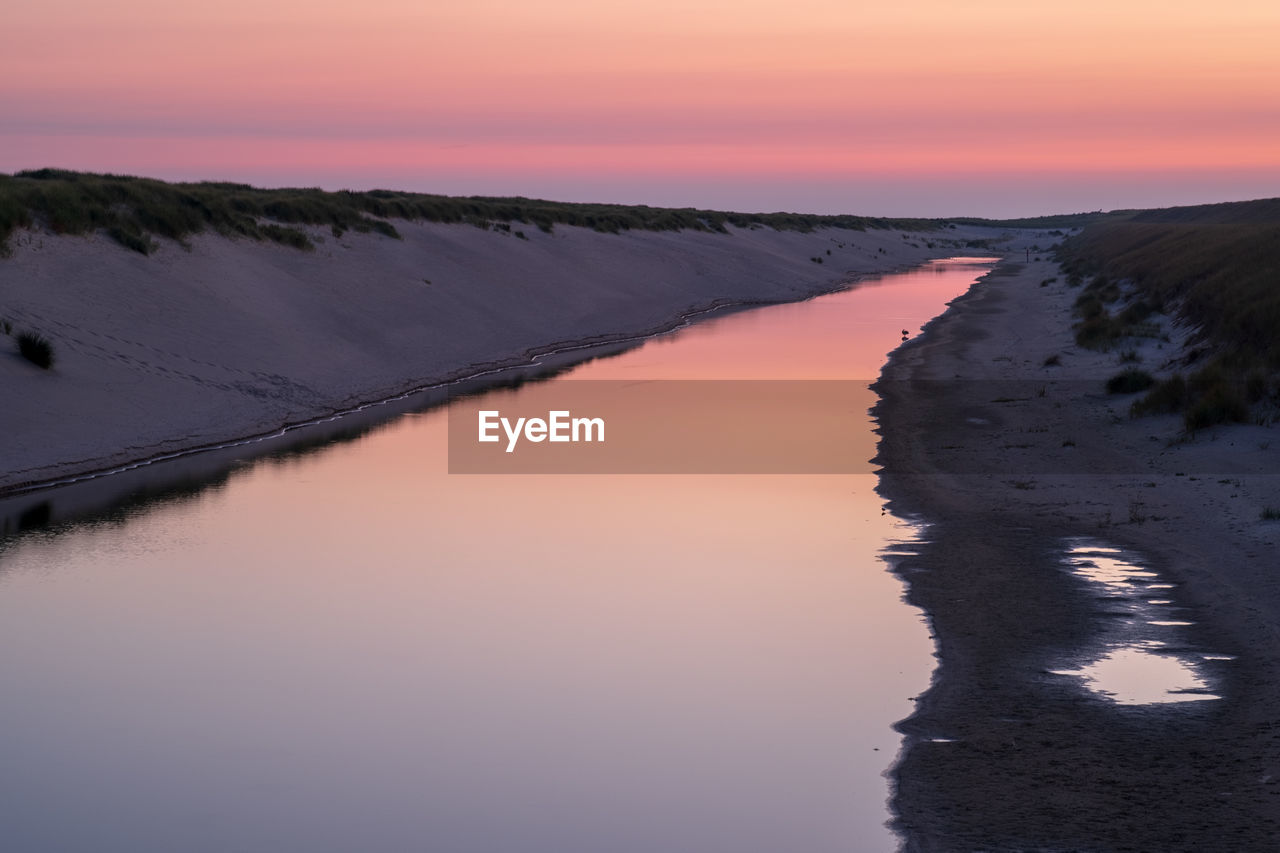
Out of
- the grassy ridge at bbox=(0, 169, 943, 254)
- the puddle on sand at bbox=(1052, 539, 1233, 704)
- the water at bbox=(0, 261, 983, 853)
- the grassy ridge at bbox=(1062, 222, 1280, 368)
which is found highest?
the grassy ridge at bbox=(0, 169, 943, 254)

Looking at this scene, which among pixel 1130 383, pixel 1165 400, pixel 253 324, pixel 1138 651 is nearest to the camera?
pixel 1138 651

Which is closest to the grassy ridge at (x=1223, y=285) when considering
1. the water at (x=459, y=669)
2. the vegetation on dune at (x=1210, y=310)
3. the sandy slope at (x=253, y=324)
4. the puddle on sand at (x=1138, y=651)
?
the vegetation on dune at (x=1210, y=310)

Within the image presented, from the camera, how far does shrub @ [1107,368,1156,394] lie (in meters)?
21.4

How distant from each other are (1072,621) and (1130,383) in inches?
505

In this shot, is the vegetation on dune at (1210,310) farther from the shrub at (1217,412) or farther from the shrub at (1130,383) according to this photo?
the shrub at (1130,383)

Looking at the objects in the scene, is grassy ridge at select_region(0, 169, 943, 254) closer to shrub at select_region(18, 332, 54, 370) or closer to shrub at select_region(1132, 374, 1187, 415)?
shrub at select_region(18, 332, 54, 370)

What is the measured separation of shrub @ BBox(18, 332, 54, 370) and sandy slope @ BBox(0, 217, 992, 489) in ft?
0.56

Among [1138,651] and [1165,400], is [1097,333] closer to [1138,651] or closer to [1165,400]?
[1165,400]

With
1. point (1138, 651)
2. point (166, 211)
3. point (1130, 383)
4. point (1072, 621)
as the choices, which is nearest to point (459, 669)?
point (1072, 621)

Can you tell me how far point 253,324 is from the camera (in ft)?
81.0

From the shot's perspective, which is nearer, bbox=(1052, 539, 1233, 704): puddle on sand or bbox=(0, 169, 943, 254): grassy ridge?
bbox=(1052, 539, 1233, 704): puddle on sand

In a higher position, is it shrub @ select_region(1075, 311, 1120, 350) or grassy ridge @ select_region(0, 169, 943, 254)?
grassy ridge @ select_region(0, 169, 943, 254)

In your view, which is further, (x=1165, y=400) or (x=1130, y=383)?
(x=1130, y=383)

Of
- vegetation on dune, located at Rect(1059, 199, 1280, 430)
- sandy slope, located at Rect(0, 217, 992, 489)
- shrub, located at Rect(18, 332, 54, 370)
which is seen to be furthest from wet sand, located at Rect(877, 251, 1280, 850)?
shrub, located at Rect(18, 332, 54, 370)
